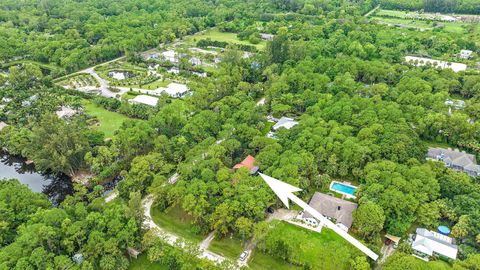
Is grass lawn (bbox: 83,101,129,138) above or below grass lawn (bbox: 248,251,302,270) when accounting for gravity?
Result: below

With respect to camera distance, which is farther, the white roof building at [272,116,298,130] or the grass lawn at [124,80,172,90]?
the grass lawn at [124,80,172,90]

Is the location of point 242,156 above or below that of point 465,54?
below

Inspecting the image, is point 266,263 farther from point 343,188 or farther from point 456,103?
point 456,103

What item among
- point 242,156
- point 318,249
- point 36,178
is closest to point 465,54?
point 242,156

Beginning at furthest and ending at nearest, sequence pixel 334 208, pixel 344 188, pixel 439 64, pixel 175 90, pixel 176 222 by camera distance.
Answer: pixel 439 64
pixel 175 90
pixel 344 188
pixel 176 222
pixel 334 208

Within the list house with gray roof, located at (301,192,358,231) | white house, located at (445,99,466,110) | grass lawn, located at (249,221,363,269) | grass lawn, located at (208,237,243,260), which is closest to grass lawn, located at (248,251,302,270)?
grass lawn, located at (249,221,363,269)

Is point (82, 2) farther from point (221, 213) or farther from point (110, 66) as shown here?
point (221, 213)

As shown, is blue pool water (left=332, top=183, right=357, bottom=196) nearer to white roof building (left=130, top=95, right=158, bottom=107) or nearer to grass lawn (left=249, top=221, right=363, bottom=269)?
grass lawn (left=249, top=221, right=363, bottom=269)

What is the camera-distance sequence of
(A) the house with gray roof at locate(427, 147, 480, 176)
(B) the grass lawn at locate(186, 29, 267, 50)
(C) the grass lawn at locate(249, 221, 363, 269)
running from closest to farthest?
1. (C) the grass lawn at locate(249, 221, 363, 269)
2. (A) the house with gray roof at locate(427, 147, 480, 176)
3. (B) the grass lawn at locate(186, 29, 267, 50)
